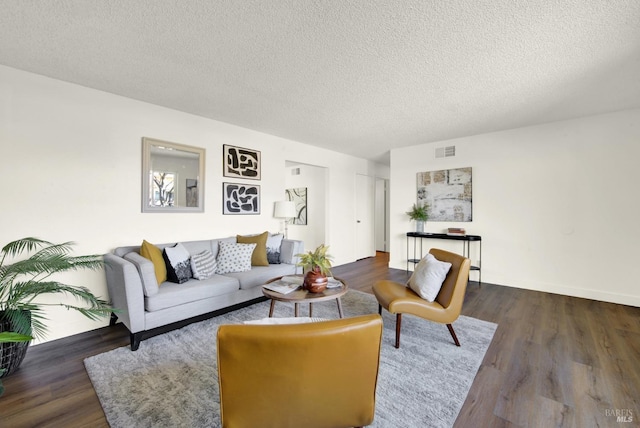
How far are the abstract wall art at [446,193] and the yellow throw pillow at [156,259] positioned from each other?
431 centimetres

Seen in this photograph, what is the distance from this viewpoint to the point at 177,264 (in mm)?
2791

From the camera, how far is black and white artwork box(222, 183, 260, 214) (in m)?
3.84

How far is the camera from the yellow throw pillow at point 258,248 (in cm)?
354

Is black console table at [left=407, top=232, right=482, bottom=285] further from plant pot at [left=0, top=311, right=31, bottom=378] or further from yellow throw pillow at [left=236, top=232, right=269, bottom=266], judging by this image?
plant pot at [left=0, top=311, right=31, bottom=378]

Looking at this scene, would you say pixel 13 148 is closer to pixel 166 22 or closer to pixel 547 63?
pixel 166 22

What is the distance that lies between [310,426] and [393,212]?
4.80 meters

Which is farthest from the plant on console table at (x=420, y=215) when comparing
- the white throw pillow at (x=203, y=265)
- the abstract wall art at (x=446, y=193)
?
the white throw pillow at (x=203, y=265)

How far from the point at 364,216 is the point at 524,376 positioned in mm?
4692

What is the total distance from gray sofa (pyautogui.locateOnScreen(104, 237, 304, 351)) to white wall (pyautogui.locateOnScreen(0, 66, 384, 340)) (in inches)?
11.8

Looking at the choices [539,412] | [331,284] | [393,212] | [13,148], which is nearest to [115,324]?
[13,148]

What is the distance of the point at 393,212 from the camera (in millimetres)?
5492

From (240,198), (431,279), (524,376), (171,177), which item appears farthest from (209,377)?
(240,198)

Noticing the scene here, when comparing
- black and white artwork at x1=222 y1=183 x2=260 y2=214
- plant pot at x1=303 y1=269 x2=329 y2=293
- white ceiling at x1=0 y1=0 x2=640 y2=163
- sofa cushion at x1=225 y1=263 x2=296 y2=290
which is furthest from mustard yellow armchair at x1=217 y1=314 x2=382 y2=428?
black and white artwork at x1=222 y1=183 x2=260 y2=214

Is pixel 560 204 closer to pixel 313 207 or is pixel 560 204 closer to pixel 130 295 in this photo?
pixel 313 207
